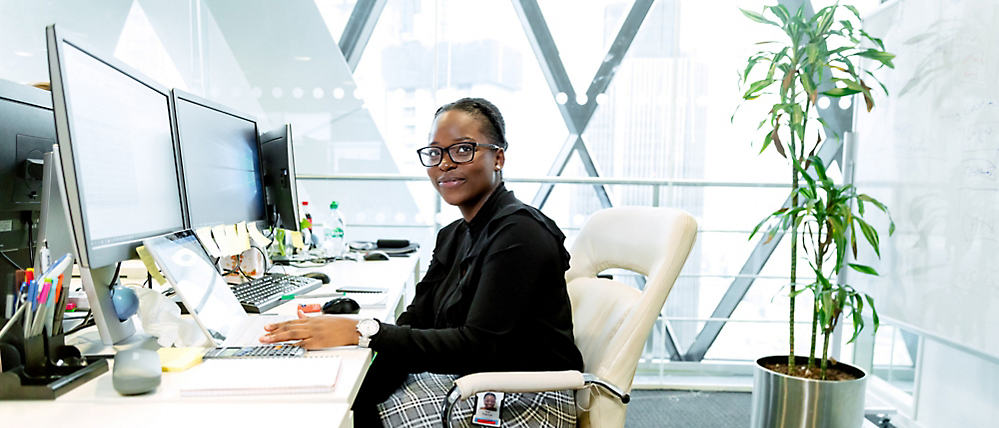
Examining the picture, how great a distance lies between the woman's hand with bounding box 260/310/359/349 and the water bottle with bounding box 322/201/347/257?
130 centimetres

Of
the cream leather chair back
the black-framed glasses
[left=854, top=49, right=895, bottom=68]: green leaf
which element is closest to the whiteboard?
[left=854, top=49, right=895, bottom=68]: green leaf

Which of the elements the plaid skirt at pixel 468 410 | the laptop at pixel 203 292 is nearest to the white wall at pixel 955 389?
the plaid skirt at pixel 468 410

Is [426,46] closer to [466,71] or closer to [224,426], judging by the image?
[466,71]

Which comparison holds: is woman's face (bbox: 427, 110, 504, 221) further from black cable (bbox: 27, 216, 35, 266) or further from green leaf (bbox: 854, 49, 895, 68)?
green leaf (bbox: 854, 49, 895, 68)

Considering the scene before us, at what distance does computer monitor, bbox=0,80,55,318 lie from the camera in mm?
1002

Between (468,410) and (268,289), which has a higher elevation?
(268,289)

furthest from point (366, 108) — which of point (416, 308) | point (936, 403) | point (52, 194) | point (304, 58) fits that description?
point (936, 403)

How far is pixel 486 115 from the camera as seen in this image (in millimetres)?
1246

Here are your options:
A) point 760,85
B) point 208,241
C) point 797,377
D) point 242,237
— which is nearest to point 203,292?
point 208,241

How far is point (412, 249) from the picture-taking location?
8.25ft

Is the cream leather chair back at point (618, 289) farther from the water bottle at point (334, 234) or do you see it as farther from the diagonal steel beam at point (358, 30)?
the diagonal steel beam at point (358, 30)

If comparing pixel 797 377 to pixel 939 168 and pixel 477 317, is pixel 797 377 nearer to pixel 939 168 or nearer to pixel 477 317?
pixel 939 168

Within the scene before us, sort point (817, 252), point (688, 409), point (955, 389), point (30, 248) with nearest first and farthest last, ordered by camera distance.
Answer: point (30, 248), point (955, 389), point (817, 252), point (688, 409)

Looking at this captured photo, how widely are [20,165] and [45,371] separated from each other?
1.62ft
